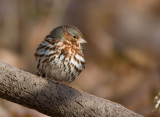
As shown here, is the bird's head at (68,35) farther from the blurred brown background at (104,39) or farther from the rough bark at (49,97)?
the blurred brown background at (104,39)

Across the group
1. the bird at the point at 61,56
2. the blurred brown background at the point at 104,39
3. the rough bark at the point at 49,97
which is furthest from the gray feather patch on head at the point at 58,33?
the blurred brown background at the point at 104,39

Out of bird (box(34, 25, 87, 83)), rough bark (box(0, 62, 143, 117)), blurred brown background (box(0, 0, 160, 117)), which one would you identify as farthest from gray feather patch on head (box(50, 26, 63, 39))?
blurred brown background (box(0, 0, 160, 117))

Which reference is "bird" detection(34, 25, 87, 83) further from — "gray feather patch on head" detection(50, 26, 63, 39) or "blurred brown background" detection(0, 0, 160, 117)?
"blurred brown background" detection(0, 0, 160, 117)

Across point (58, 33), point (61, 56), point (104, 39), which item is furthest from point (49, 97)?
point (104, 39)

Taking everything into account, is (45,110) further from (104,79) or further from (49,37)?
(104,79)

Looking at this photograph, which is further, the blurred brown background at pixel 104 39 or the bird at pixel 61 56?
the blurred brown background at pixel 104 39

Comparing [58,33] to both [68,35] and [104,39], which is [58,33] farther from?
[104,39]
